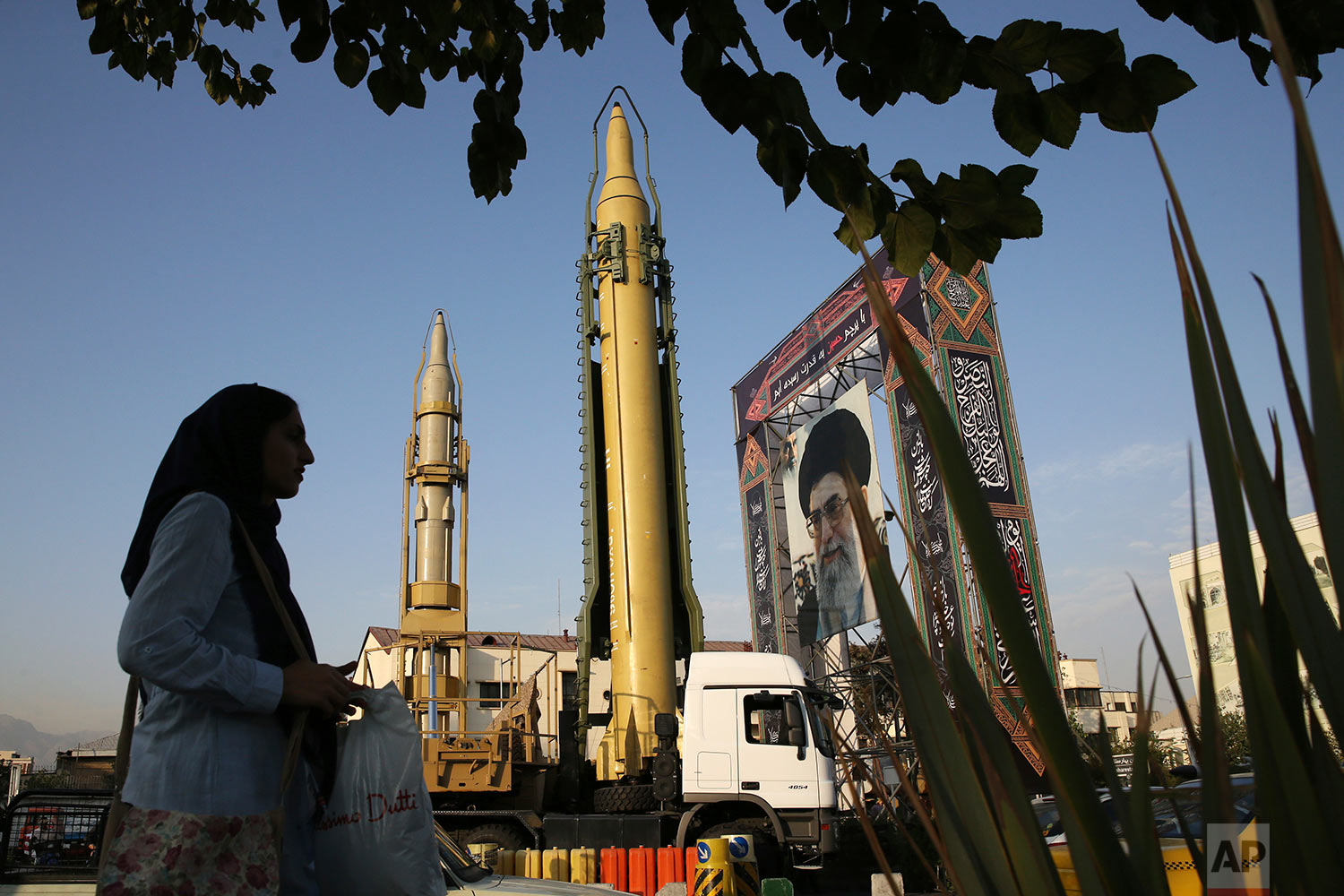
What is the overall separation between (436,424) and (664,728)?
24.5ft

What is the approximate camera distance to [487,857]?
844 centimetres

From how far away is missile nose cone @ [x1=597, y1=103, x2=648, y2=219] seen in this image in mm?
13742

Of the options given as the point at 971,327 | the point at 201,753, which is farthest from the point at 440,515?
the point at 201,753

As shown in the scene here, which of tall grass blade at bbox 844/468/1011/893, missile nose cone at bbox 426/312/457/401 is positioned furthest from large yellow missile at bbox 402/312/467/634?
tall grass blade at bbox 844/468/1011/893

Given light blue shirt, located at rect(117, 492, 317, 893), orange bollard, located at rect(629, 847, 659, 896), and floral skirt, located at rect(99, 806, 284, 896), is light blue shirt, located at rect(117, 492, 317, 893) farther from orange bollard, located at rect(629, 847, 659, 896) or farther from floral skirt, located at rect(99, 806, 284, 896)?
orange bollard, located at rect(629, 847, 659, 896)

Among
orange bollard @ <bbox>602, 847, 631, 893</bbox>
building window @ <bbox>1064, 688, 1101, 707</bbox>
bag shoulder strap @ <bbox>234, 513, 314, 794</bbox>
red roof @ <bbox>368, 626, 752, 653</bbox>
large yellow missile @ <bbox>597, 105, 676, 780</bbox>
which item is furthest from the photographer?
red roof @ <bbox>368, 626, 752, 653</bbox>

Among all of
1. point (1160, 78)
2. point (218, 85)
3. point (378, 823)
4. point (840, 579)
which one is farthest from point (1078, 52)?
point (840, 579)

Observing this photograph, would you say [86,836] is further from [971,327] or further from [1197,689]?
[971,327]

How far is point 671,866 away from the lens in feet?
25.5

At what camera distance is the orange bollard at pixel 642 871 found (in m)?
7.80

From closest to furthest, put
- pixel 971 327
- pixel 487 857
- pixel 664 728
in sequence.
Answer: pixel 487 857 → pixel 664 728 → pixel 971 327

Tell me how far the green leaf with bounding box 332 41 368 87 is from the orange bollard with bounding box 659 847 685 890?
6680mm

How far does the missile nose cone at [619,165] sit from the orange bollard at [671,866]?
8908mm

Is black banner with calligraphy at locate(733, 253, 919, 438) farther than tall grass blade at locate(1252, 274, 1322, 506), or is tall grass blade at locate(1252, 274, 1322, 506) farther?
black banner with calligraphy at locate(733, 253, 919, 438)
